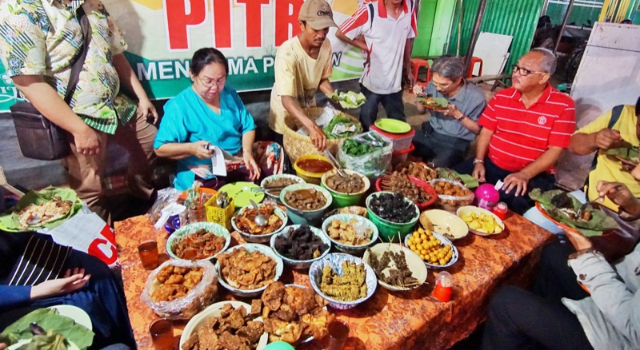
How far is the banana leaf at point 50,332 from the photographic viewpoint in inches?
59.7

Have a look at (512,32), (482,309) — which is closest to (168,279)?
(482,309)

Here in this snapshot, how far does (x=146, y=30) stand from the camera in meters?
3.45

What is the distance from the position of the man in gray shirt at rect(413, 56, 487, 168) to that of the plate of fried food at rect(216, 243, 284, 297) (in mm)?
2591

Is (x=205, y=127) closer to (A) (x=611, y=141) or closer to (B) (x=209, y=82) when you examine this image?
(B) (x=209, y=82)

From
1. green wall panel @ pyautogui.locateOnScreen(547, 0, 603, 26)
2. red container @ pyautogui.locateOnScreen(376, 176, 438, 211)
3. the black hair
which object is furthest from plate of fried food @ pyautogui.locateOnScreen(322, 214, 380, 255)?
green wall panel @ pyautogui.locateOnScreen(547, 0, 603, 26)

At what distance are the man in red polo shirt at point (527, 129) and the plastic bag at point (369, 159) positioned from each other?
1310 mm

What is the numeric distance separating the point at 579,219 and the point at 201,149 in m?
2.90

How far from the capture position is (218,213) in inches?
88.8

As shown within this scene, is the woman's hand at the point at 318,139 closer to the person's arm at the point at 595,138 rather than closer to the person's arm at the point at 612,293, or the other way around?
the person's arm at the point at 612,293

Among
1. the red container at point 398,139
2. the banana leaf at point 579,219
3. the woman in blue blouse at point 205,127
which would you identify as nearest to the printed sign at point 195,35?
the woman in blue blouse at point 205,127

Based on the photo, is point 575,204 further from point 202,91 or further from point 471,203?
point 202,91

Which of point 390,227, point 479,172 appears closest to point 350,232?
point 390,227

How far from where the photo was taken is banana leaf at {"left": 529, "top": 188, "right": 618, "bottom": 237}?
2.39 meters

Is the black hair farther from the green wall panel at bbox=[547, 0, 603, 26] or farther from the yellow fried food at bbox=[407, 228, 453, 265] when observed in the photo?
the green wall panel at bbox=[547, 0, 603, 26]
